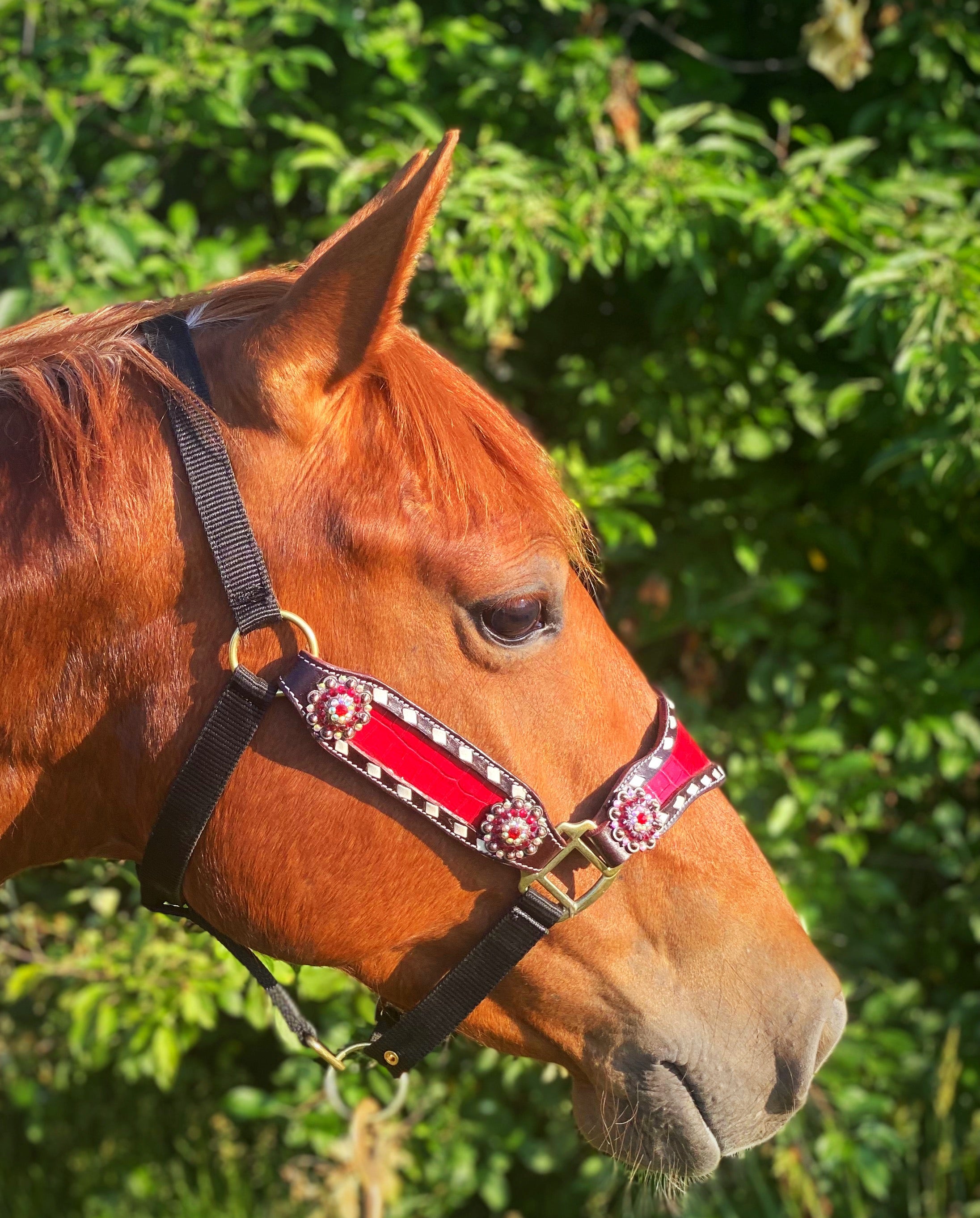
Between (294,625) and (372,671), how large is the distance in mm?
100

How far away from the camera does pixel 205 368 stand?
125cm

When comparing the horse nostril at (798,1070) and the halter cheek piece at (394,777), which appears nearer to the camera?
the halter cheek piece at (394,777)

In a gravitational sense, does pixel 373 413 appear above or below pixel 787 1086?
above

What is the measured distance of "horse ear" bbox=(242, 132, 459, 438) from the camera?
1110 mm

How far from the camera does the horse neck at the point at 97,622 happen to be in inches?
46.2

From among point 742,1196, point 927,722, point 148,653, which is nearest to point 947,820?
point 927,722

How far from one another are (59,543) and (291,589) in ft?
0.82

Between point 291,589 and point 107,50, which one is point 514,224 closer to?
point 107,50

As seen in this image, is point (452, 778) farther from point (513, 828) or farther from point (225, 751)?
point (225, 751)

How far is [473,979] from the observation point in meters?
1.30

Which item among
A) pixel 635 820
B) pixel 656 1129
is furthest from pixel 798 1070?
pixel 635 820

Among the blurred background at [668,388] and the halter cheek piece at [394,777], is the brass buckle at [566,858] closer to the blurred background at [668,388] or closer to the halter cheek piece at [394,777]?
the halter cheek piece at [394,777]

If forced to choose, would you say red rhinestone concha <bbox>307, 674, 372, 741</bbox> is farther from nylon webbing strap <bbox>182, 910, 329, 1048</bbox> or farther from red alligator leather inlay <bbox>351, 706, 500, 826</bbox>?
nylon webbing strap <bbox>182, 910, 329, 1048</bbox>

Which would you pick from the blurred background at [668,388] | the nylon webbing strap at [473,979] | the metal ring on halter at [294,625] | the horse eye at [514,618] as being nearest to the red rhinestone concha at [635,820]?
the nylon webbing strap at [473,979]
